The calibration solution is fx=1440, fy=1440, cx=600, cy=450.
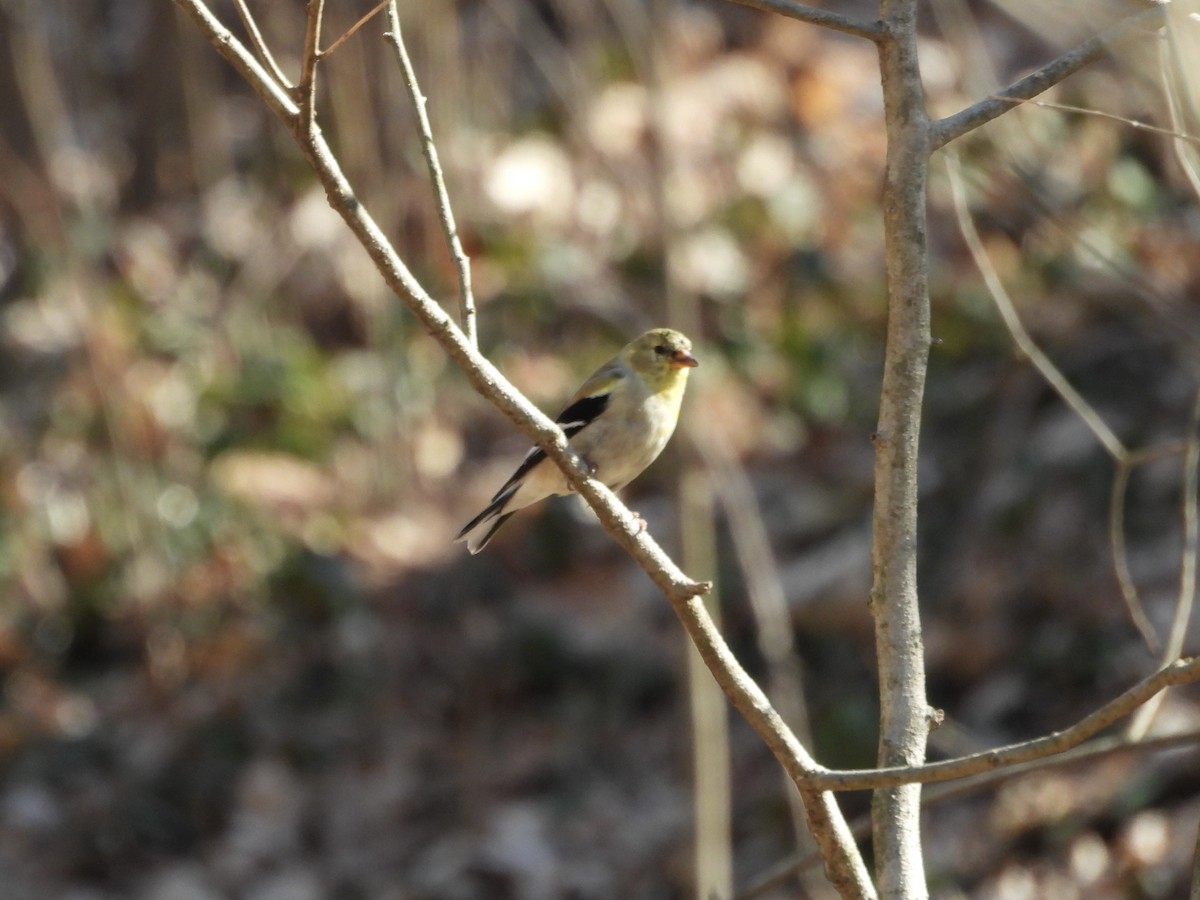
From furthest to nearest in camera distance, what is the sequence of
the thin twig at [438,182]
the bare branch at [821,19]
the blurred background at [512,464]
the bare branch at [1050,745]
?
the blurred background at [512,464] < the thin twig at [438,182] < the bare branch at [821,19] < the bare branch at [1050,745]

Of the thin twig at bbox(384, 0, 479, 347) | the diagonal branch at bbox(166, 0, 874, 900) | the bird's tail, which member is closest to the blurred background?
the bird's tail

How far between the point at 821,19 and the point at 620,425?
2360mm

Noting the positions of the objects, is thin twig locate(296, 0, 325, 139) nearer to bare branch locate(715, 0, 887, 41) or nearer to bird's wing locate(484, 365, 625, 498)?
bare branch locate(715, 0, 887, 41)

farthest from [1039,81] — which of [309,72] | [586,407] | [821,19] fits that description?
[586,407]

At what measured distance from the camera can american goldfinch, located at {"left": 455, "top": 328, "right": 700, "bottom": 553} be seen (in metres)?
4.46

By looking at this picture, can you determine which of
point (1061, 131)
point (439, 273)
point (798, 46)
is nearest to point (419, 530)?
point (439, 273)

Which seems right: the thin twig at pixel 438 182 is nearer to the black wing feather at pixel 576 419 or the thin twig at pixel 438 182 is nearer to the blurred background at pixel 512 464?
the black wing feather at pixel 576 419

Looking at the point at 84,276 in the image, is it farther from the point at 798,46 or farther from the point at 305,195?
the point at 798,46

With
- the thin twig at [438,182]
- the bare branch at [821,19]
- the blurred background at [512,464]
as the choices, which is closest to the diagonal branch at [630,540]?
the thin twig at [438,182]

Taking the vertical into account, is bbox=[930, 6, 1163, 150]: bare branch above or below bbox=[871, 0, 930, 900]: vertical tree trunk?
above

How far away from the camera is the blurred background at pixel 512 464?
22.0ft

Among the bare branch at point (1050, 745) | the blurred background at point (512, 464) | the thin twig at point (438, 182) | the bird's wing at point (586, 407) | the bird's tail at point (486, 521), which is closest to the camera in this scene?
the bare branch at point (1050, 745)

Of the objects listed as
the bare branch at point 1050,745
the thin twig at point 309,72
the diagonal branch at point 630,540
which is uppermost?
the thin twig at point 309,72

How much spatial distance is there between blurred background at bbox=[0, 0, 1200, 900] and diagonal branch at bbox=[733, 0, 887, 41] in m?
2.93
